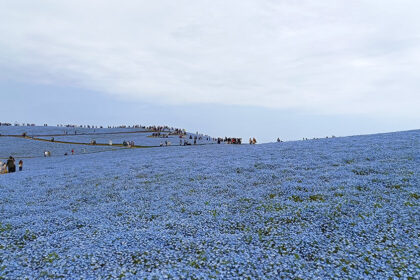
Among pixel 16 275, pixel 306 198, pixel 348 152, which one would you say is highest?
pixel 348 152

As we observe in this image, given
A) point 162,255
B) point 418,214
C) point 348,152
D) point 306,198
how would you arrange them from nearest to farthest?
point 162,255 < point 418,214 < point 306,198 < point 348,152

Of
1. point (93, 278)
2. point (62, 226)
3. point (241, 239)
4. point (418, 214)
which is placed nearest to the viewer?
point (93, 278)

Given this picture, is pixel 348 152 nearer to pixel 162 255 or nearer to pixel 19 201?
pixel 162 255

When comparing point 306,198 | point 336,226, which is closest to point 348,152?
point 306,198

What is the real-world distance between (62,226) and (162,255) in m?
5.18

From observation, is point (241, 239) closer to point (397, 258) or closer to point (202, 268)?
point (202, 268)

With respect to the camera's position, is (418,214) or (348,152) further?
(348,152)

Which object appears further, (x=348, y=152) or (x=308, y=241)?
(x=348, y=152)

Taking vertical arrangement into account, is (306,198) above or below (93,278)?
above

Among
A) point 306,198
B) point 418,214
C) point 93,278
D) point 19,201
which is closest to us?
point 93,278

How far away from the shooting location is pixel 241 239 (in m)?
9.28

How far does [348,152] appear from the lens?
22844mm

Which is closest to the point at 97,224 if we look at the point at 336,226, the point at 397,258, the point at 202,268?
the point at 202,268

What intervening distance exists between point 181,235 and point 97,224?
3815 millimetres
